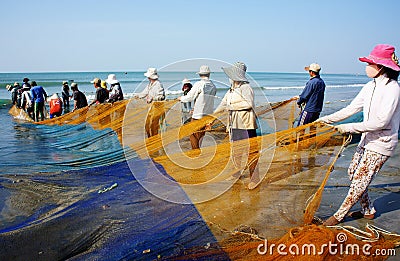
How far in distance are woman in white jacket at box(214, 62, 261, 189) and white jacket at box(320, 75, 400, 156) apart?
138cm

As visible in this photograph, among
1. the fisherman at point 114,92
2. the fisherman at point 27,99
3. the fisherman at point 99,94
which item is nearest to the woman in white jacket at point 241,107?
the fisherman at point 114,92

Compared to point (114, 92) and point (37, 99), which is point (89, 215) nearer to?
point (114, 92)

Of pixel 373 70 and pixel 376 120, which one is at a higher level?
pixel 373 70

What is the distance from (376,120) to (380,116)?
0.05 m

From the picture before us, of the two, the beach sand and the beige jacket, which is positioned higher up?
the beige jacket

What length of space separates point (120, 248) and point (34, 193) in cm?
194

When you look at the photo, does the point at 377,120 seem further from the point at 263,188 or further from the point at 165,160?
the point at 165,160

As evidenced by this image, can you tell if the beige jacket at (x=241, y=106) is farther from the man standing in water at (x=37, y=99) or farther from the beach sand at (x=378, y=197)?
the man standing in water at (x=37, y=99)

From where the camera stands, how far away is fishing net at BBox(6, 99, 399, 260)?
9.79 feet

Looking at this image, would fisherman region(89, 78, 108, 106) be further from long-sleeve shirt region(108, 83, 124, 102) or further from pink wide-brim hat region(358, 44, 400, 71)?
pink wide-brim hat region(358, 44, 400, 71)

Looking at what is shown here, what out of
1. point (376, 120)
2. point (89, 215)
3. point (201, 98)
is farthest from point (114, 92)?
point (376, 120)

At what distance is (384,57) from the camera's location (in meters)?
3.16

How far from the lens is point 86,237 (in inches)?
123

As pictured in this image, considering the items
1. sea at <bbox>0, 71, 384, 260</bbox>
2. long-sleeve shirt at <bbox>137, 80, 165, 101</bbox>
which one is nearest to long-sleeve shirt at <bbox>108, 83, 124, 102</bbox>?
long-sleeve shirt at <bbox>137, 80, 165, 101</bbox>
